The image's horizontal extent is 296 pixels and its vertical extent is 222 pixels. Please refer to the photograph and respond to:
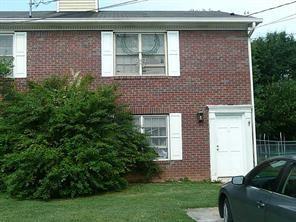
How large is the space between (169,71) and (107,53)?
2.11 metres

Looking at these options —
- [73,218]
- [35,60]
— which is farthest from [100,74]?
[73,218]

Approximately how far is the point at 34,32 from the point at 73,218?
844cm

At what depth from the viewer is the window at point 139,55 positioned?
16219 mm

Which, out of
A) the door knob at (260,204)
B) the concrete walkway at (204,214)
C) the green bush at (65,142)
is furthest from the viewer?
the green bush at (65,142)

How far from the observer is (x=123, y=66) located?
16219 millimetres

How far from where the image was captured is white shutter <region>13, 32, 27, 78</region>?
15820 mm

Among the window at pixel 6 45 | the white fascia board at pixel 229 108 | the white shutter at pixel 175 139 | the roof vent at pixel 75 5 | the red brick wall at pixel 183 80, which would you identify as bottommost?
the white shutter at pixel 175 139

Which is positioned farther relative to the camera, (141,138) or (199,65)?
(199,65)

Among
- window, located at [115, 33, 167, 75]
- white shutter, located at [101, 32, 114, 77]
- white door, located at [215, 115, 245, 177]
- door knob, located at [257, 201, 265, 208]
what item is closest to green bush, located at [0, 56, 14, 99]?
white shutter, located at [101, 32, 114, 77]

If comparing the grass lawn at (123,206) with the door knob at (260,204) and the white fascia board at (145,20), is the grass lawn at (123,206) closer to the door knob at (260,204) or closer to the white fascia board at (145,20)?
the door knob at (260,204)

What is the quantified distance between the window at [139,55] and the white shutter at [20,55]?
2.97 metres

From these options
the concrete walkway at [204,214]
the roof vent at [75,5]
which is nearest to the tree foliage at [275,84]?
the roof vent at [75,5]

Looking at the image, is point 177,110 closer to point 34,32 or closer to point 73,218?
point 34,32

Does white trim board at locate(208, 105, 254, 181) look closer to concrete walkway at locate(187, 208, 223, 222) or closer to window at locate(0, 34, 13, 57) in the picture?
concrete walkway at locate(187, 208, 223, 222)
